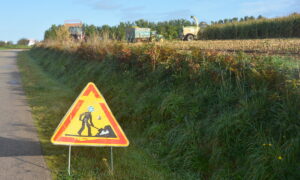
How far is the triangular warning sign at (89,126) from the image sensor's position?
4.95 m

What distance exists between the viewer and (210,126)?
5133mm

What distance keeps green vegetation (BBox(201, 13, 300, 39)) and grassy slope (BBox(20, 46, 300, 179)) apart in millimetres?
14234

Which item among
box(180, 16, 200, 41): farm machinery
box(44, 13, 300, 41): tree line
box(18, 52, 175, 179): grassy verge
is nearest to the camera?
box(18, 52, 175, 179): grassy verge

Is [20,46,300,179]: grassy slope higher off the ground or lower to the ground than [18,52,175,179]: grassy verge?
higher

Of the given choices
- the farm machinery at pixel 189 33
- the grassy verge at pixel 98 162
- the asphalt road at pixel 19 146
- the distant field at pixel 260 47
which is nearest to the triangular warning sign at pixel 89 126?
the grassy verge at pixel 98 162

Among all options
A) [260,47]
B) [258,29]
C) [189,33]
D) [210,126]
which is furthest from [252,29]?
[210,126]

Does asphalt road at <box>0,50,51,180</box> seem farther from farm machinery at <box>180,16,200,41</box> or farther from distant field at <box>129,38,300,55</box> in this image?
farm machinery at <box>180,16,200,41</box>

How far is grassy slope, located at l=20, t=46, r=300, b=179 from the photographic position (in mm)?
4234

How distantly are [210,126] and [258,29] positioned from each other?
1767cm

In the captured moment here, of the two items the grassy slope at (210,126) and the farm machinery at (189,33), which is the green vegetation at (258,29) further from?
the grassy slope at (210,126)

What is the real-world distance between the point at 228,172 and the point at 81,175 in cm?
199

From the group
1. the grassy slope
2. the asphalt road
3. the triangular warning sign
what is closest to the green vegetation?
the grassy slope

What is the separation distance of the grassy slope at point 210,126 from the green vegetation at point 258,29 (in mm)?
14234

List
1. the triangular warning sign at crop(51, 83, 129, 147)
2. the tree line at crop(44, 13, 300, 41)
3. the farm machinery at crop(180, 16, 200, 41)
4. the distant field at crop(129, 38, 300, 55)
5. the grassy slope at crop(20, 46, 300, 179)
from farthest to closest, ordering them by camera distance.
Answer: the farm machinery at crop(180, 16, 200, 41) < the tree line at crop(44, 13, 300, 41) < the distant field at crop(129, 38, 300, 55) < the triangular warning sign at crop(51, 83, 129, 147) < the grassy slope at crop(20, 46, 300, 179)
